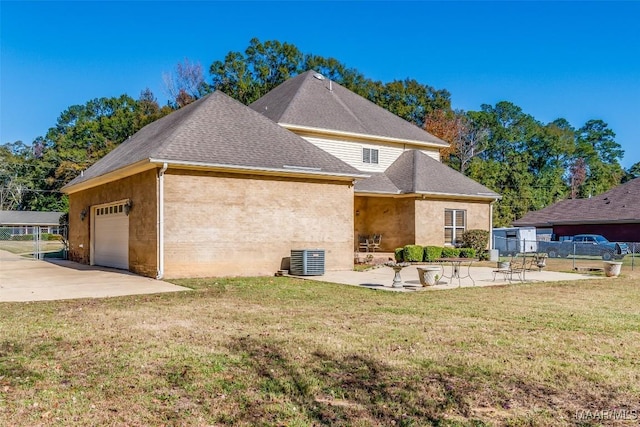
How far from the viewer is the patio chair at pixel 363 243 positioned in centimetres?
2495

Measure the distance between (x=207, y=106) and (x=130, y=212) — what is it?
5.03m

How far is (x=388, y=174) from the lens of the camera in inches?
1033

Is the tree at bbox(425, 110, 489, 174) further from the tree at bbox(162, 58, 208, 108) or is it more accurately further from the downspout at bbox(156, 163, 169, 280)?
the downspout at bbox(156, 163, 169, 280)

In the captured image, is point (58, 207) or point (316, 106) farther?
point (58, 207)

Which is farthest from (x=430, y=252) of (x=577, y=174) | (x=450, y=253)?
(x=577, y=174)

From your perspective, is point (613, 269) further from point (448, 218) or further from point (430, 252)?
point (448, 218)

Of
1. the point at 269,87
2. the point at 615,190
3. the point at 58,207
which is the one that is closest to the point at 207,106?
the point at 269,87

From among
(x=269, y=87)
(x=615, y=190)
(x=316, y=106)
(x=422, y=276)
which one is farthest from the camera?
(x=269, y=87)

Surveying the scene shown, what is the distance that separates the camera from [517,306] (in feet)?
34.0

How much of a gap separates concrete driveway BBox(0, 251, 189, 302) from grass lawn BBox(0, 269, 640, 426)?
1570 millimetres

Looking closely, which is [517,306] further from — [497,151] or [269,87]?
[497,151]

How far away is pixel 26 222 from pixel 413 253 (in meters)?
59.2

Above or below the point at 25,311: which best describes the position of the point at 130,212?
above

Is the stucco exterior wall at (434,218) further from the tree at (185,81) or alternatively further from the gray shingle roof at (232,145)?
the tree at (185,81)
